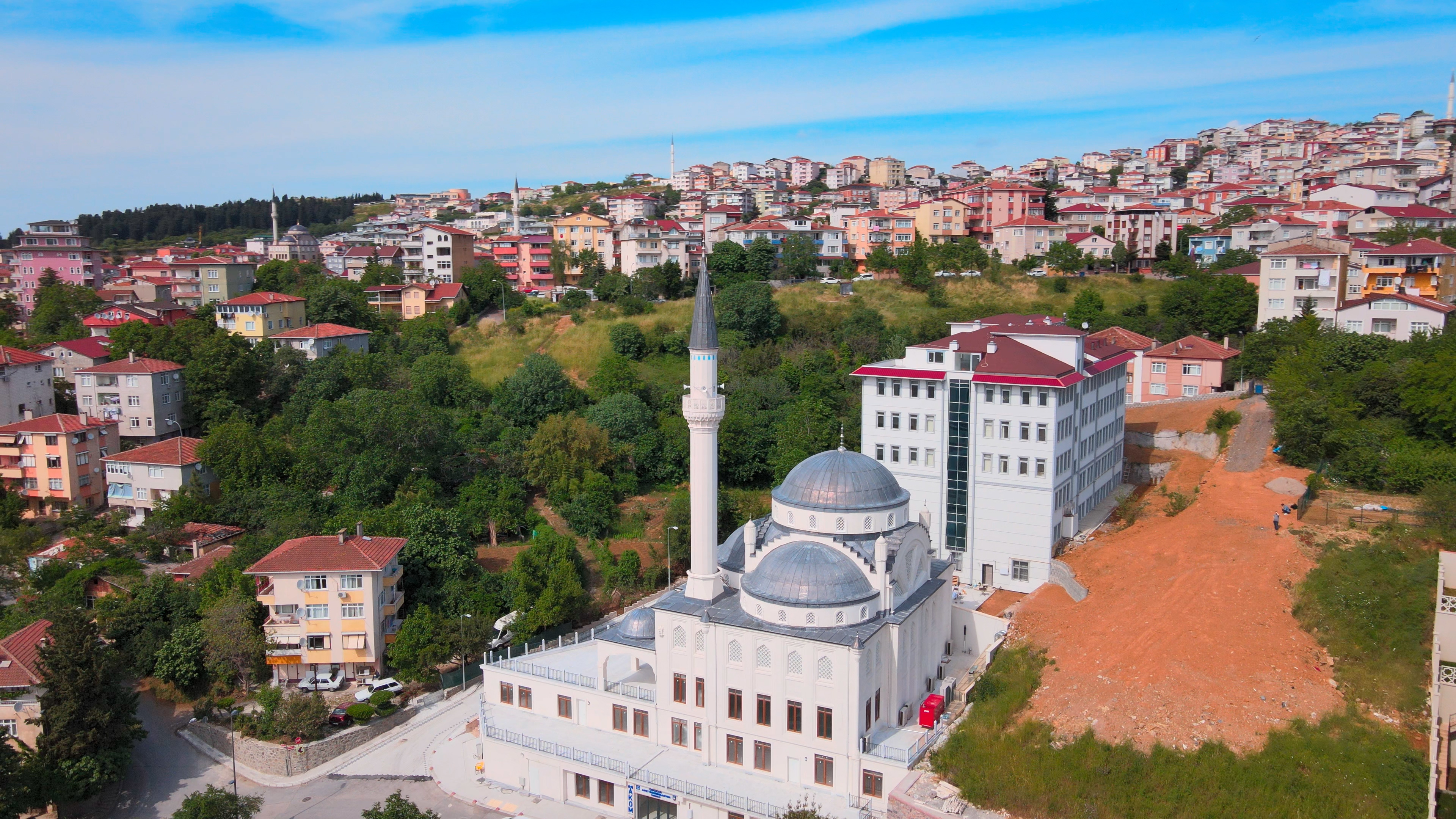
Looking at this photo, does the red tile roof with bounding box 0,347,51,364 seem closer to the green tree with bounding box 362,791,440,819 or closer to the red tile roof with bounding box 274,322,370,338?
the red tile roof with bounding box 274,322,370,338

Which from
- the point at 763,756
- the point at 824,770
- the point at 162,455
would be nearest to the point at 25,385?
the point at 162,455

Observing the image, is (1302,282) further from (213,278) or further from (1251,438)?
(213,278)

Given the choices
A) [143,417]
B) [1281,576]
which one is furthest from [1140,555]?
[143,417]

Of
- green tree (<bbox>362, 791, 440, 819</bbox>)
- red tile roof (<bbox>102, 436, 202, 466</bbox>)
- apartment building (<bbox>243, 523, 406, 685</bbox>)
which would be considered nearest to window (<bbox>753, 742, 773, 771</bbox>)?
green tree (<bbox>362, 791, 440, 819</bbox>)

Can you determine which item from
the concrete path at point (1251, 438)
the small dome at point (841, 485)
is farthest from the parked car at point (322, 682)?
the concrete path at point (1251, 438)

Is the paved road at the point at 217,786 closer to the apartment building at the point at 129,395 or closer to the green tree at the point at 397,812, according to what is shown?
the green tree at the point at 397,812

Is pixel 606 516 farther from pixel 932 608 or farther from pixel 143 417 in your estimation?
pixel 143 417
